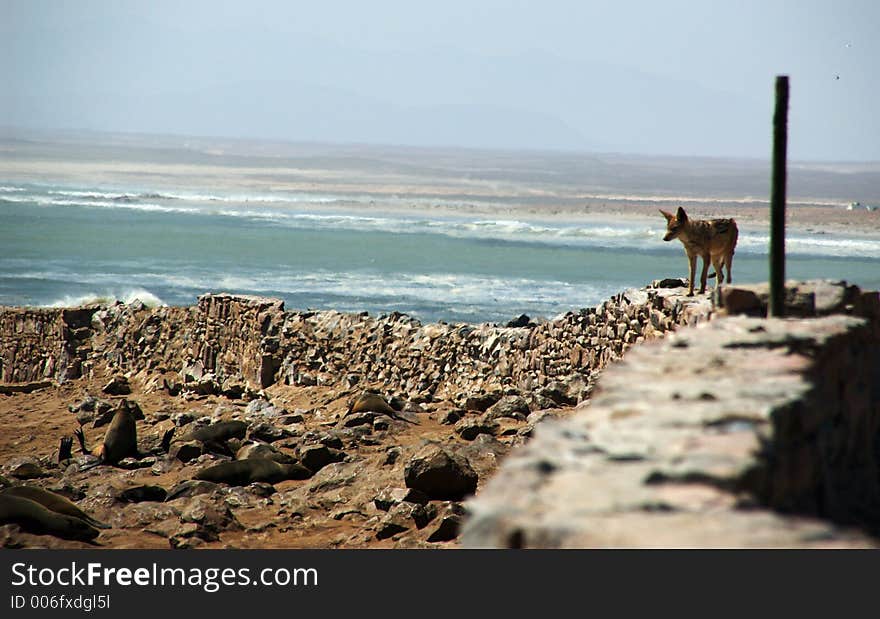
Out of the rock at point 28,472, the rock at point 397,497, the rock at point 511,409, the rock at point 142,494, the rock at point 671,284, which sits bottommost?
the rock at point 28,472

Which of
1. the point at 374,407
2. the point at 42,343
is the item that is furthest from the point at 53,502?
the point at 42,343

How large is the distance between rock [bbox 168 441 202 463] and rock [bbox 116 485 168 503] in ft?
5.14

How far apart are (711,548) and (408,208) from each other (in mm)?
72092

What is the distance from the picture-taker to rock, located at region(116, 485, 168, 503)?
534 inches

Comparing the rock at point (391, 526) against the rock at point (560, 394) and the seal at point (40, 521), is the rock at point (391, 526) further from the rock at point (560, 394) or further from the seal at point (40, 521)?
the rock at point (560, 394)

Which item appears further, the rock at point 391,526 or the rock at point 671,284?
the rock at point 671,284

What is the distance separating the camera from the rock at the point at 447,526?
11.0 m

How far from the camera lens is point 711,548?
3.80 metres

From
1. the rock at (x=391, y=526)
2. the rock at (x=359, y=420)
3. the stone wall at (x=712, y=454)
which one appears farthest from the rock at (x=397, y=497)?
the stone wall at (x=712, y=454)

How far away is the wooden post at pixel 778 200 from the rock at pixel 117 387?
1541cm

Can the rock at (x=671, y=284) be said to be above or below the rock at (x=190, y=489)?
above

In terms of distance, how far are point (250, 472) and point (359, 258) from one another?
31.7 m

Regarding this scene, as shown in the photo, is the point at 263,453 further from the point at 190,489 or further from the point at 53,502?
the point at 53,502

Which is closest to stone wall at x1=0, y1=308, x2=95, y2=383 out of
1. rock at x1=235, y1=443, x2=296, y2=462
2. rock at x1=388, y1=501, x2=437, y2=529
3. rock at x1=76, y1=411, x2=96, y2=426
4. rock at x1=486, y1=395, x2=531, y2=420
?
rock at x1=76, y1=411, x2=96, y2=426
